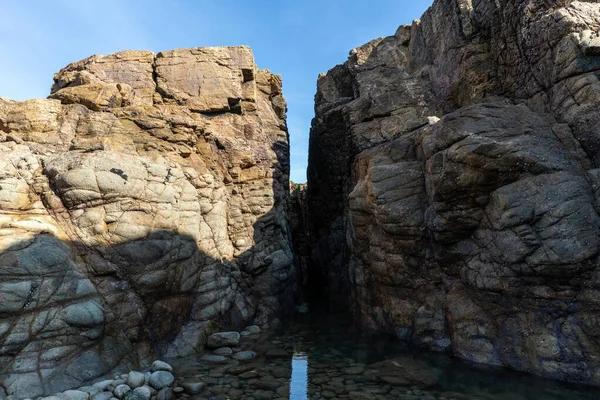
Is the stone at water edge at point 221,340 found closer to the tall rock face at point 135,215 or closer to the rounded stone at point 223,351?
the rounded stone at point 223,351

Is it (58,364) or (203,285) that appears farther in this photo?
(203,285)

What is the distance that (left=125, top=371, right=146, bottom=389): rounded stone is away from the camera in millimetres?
10509

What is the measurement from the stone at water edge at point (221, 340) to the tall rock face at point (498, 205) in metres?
6.93

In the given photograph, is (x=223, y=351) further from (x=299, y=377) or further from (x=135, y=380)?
(x=135, y=380)

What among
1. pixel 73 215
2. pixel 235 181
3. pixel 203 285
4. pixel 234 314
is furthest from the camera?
pixel 235 181

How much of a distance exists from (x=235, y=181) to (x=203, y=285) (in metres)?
6.37

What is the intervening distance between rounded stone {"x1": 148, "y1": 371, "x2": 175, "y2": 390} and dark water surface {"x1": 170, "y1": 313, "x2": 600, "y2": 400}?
753 millimetres

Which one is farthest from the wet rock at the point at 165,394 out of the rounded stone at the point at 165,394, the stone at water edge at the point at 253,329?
the stone at water edge at the point at 253,329

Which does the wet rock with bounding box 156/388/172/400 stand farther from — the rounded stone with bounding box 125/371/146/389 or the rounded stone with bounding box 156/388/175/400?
the rounded stone with bounding box 125/371/146/389

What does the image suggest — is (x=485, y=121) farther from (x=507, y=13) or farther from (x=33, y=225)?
(x=33, y=225)

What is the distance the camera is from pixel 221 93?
70.8 ft

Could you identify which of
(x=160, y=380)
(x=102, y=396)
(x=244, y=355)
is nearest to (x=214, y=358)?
(x=244, y=355)

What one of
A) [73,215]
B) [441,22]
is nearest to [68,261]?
[73,215]

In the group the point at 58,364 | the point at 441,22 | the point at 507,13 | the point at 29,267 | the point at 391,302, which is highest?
the point at 441,22
